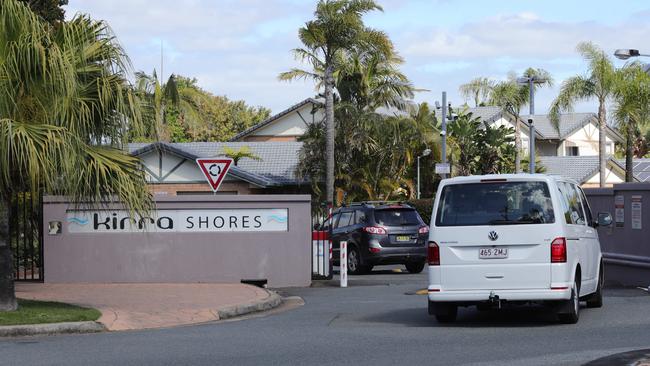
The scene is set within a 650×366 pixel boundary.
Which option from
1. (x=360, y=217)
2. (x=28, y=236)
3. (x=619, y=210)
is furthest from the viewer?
(x=360, y=217)

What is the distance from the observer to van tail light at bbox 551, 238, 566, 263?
1288cm

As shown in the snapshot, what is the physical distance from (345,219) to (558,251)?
1328 centimetres

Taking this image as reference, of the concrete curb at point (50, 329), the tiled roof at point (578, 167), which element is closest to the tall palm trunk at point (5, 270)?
the concrete curb at point (50, 329)

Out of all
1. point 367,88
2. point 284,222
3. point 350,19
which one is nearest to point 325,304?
point 284,222

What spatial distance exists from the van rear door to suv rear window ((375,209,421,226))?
37.8 ft

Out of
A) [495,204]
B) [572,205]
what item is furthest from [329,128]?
[495,204]

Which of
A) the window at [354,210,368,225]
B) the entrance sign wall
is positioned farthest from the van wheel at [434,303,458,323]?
the window at [354,210,368,225]

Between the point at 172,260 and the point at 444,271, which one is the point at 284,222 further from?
the point at 444,271

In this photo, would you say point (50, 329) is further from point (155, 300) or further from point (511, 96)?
point (511, 96)

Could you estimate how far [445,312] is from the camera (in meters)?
13.5

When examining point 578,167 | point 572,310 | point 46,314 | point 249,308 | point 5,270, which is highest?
point 578,167

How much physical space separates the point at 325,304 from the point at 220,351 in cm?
615

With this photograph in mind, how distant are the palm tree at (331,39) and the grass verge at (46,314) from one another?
76.3ft

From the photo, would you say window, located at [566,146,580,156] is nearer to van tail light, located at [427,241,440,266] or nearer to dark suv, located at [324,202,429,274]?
dark suv, located at [324,202,429,274]
